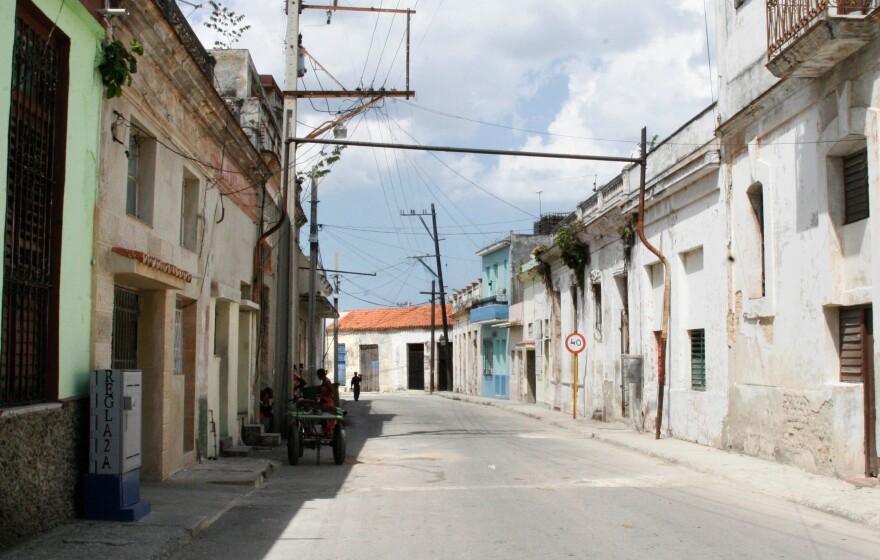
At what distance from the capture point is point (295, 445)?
50.3ft

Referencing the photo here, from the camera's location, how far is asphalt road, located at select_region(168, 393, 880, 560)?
797 cm

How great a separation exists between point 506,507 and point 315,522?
2.18 metres

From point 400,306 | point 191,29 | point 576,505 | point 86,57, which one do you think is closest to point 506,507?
point 576,505

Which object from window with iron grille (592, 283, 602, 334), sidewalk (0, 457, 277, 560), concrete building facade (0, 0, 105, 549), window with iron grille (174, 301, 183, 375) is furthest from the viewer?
window with iron grille (592, 283, 602, 334)

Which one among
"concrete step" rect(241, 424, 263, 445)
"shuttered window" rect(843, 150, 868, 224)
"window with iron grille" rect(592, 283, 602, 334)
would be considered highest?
"shuttered window" rect(843, 150, 868, 224)

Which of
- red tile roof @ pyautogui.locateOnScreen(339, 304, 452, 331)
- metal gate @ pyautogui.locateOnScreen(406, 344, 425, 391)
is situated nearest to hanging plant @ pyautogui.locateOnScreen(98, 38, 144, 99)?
red tile roof @ pyautogui.locateOnScreen(339, 304, 452, 331)

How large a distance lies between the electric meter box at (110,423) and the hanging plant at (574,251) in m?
20.6

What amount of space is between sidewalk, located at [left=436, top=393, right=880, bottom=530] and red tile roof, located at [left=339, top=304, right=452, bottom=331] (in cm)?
4477

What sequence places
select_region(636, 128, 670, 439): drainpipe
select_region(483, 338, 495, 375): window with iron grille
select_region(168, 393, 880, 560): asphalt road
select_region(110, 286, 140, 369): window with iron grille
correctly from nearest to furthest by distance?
select_region(168, 393, 880, 560): asphalt road → select_region(110, 286, 140, 369): window with iron grille → select_region(636, 128, 670, 439): drainpipe → select_region(483, 338, 495, 375): window with iron grille

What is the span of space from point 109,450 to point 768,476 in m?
8.74

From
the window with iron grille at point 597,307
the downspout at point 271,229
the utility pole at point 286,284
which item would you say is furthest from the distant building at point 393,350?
the utility pole at point 286,284

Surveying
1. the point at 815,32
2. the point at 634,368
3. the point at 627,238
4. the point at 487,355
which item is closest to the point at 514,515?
the point at 815,32

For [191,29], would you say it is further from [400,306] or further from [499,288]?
[400,306]

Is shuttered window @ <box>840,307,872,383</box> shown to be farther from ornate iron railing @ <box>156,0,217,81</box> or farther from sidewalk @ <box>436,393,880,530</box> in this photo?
ornate iron railing @ <box>156,0,217,81</box>
